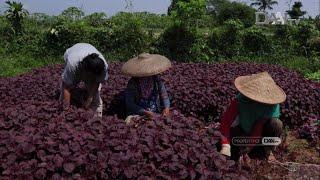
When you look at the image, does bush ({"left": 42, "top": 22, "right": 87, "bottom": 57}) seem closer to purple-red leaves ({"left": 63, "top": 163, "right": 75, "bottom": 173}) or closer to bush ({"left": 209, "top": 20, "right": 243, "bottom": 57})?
bush ({"left": 209, "top": 20, "right": 243, "bottom": 57})

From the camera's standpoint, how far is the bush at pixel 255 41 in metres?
14.2

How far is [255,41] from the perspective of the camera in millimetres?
14305

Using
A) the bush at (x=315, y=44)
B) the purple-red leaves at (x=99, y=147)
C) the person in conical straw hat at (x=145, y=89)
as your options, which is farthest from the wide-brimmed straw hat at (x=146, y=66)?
the bush at (x=315, y=44)

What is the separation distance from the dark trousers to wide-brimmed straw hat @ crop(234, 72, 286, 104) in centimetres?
22

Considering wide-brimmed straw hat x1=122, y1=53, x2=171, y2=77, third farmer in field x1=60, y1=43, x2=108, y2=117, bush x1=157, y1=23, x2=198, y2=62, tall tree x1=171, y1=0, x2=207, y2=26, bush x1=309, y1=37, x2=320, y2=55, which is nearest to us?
third farmer in field x1=60, y1=43, x2=108, y2=117

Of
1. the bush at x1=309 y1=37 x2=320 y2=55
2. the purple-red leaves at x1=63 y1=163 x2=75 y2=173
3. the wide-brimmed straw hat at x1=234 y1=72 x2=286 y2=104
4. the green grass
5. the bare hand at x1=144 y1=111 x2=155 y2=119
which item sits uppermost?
the wide-brimmed straw hat at x1=234 y1=72 x2=286 y2=104

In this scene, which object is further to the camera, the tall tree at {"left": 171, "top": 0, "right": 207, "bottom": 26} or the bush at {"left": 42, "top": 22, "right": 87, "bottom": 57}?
the bush at {"left": 42, "top": 22, "right": 87, "bottom": 57}

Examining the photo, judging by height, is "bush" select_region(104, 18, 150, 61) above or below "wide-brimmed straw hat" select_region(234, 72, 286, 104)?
below

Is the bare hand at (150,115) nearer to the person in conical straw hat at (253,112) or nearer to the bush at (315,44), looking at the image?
the person in conical straw hat at (253,112)

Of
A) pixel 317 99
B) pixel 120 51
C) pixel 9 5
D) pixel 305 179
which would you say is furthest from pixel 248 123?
pixel 9 5

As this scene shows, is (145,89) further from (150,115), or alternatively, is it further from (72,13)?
(72,13)

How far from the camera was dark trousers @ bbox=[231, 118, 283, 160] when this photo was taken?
480 cm

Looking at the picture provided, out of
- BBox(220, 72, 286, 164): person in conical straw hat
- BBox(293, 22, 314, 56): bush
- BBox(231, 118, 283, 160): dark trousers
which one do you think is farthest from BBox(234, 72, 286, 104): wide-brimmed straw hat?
BBox(293, 22, 314, 56): bush

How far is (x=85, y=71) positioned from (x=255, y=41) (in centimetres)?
951
